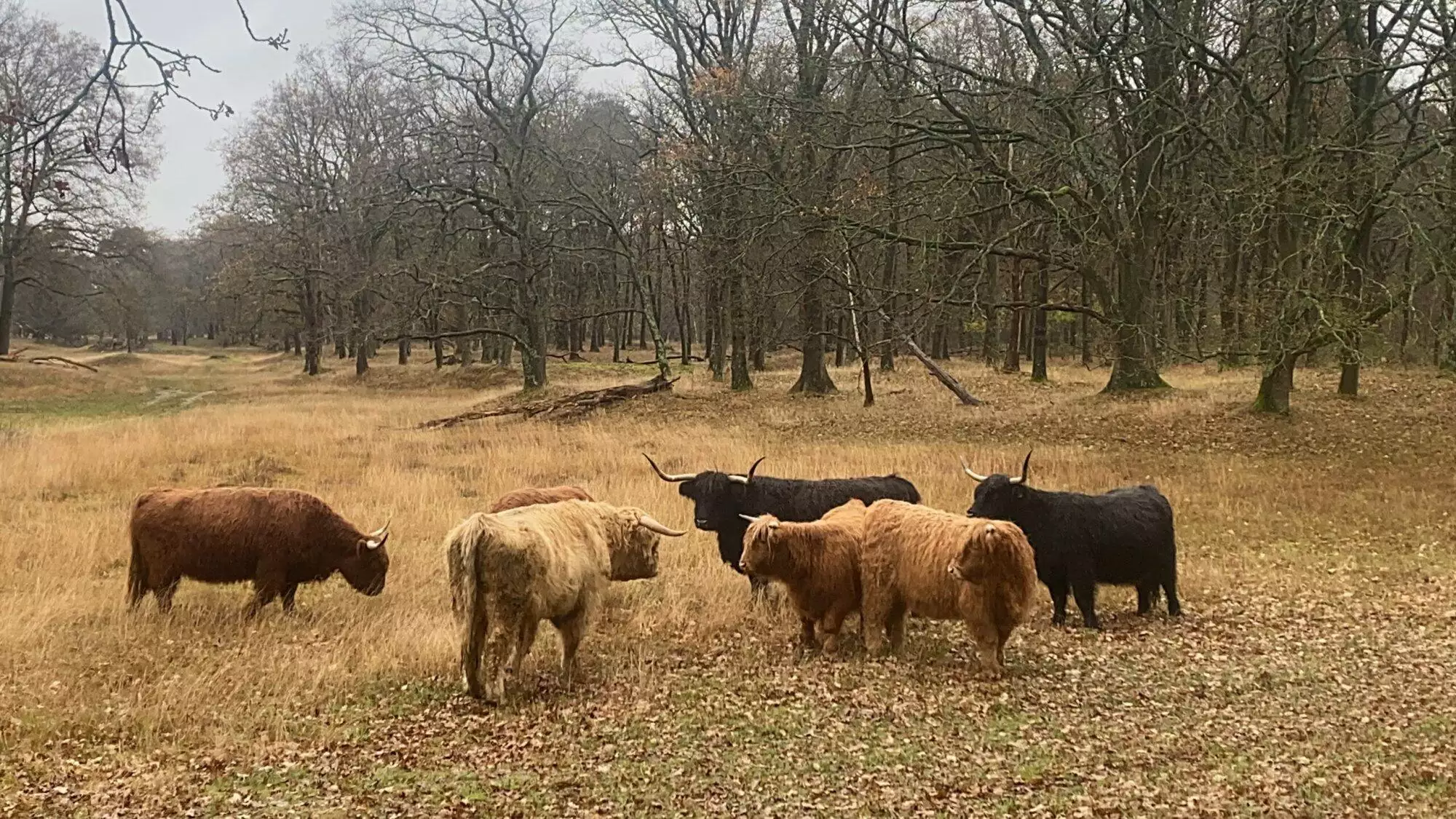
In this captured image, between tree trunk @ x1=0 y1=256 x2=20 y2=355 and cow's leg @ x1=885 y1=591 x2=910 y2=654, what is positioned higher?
tree trunk @ x1=0 y1=256 x2=20 y2=355

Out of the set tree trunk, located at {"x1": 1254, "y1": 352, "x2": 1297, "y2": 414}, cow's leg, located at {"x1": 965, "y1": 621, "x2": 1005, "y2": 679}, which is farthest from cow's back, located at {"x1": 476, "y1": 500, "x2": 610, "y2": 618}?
tree trunk, located at {"x1": 1254, "y1": 352, "x2": 1297, "y2": 414}

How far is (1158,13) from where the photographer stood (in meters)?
16.0

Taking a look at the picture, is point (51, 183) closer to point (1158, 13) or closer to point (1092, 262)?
point (1158, 13)

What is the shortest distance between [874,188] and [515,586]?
17.1 meters

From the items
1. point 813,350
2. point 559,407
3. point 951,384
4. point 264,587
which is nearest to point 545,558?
point 264,587

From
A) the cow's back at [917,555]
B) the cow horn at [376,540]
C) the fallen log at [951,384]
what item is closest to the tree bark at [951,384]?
the fallen log at [951,384]

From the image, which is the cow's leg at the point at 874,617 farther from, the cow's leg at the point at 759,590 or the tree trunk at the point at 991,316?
the tree trunk at the point at 991,316

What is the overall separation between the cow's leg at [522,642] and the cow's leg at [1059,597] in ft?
13.3

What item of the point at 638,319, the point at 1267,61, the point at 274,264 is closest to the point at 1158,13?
the point at 1267,61

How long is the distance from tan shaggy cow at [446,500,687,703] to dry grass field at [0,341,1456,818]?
0.25 meters

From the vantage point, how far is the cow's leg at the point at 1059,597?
24.8 feet

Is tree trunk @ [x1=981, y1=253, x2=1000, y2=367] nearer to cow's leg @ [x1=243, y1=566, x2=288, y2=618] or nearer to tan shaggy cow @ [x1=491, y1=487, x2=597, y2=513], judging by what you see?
tan shaggy cow @ [x1=491, y1=487, x2=597, y2=513]

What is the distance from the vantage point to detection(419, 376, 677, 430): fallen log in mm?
22438

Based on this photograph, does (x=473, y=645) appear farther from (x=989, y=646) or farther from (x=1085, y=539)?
(x=1085, y=539)
